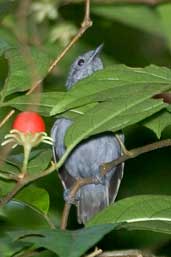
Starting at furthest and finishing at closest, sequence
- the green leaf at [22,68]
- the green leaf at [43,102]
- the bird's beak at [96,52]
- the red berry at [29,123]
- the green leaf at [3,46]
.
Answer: the bird's beak at [96,52] → the green leaf at [3,46] → the green leaf at [22,68] → the green leaf at [43,102] → the red berry at [29,123]

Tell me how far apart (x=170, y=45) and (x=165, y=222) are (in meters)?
0.95

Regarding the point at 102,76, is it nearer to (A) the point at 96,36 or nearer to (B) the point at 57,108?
(B) the point at 57,108

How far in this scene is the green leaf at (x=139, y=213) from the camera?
9.05ft

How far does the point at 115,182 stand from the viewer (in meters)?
4.90

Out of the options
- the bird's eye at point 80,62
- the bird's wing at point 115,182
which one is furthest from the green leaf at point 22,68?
the bird's eye at point 80,62

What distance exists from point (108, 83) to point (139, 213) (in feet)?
1.73

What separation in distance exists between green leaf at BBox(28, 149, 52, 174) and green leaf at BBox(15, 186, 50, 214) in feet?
0.40

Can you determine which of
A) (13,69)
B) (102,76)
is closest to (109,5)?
(13,69)

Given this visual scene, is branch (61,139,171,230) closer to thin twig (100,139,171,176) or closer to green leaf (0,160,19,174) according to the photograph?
thin twig (100,139,171,176)

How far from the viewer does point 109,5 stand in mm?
3799

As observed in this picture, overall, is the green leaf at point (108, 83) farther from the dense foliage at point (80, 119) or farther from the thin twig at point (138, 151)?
the thin twig at point (138, 151)

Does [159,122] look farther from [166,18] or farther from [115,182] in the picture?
[115,182]

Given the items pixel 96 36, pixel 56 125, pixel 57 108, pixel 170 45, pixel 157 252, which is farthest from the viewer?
pixel 96 36

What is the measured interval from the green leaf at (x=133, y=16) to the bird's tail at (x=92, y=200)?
155cm
